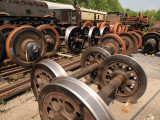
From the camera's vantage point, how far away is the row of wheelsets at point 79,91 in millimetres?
1269

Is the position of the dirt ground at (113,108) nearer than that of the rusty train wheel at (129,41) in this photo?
Yes

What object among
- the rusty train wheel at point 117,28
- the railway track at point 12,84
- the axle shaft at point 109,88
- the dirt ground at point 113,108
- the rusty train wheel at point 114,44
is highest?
the rusty train wheel at point 117,28

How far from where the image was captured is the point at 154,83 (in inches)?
142

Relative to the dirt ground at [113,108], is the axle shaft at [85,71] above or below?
above

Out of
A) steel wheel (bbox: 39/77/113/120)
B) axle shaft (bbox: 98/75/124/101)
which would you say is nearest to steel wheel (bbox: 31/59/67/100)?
steel wheel (bbox: 39/77/113/120)

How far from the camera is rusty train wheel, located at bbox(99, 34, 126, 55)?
439cm

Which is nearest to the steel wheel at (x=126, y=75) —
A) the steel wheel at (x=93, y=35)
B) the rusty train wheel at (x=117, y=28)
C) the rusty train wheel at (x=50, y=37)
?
the rusty train wheel at (x=50, y=37)

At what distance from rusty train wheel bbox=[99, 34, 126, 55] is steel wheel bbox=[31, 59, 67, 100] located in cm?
283

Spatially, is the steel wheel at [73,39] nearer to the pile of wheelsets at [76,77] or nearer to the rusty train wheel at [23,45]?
the pile of wheelsets at [76,77]

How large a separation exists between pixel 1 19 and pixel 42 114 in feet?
22.8

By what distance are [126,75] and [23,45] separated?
3.25 meters

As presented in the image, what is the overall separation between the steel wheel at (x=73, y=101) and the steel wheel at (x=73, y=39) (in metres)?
3.69

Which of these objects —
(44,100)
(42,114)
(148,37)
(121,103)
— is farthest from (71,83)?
(148,37)

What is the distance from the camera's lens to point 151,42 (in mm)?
6266
